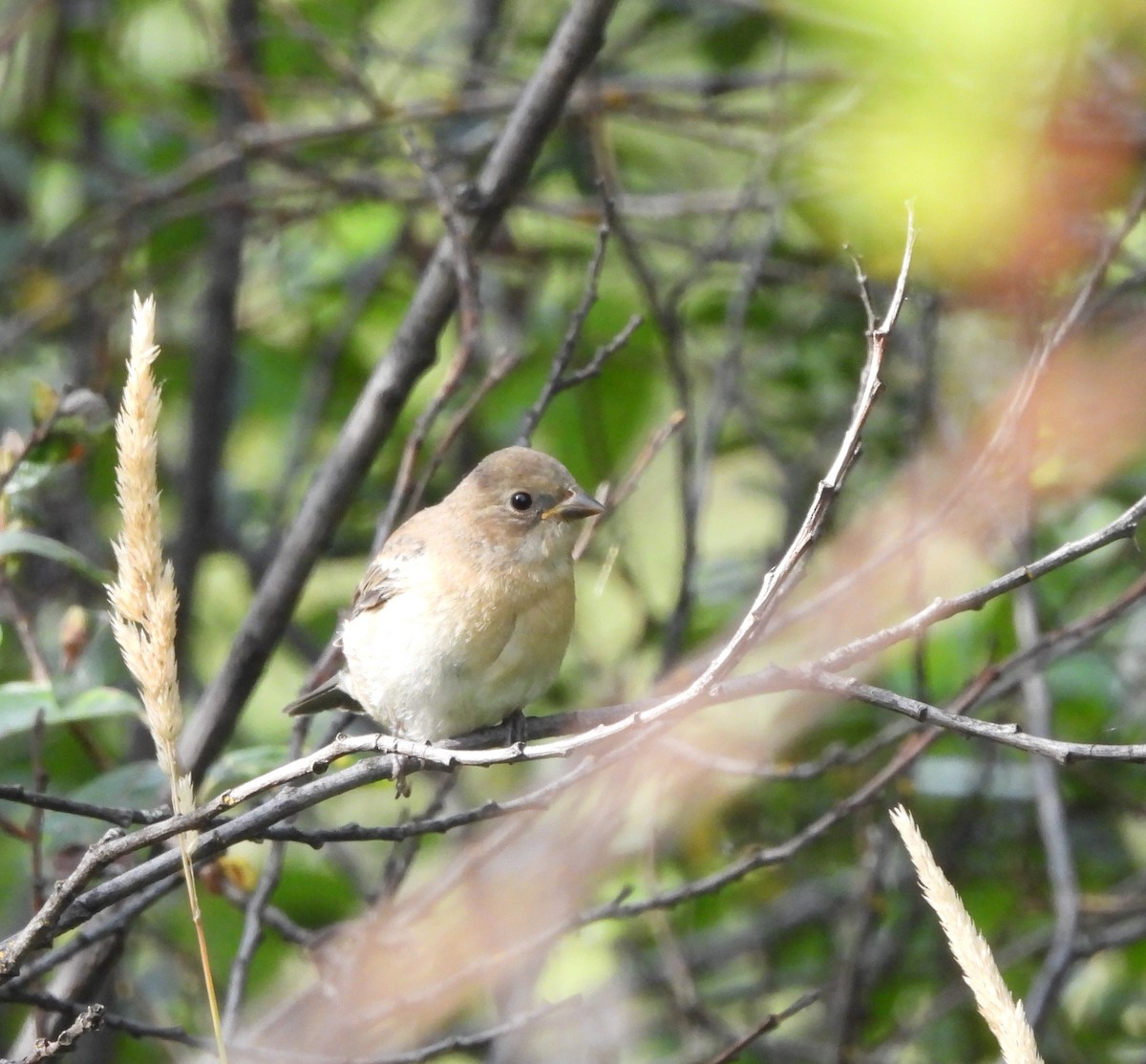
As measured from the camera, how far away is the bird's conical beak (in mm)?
3975

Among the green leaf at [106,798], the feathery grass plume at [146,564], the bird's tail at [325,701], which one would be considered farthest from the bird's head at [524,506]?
the feathery grass plume at [146,564]

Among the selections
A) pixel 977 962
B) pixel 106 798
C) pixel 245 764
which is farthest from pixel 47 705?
→ pixel 977 962

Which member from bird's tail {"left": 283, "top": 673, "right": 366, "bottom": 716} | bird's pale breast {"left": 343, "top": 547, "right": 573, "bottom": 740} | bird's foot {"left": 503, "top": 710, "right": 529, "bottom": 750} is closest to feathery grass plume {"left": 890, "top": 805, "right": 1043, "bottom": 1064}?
bird's foot {"left": 503, "top": 710, "right": 529, "bottom": 750}

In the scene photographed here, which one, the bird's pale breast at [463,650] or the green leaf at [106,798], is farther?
the bird's pale breast at [463,650]

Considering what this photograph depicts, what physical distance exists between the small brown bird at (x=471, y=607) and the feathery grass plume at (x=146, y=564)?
176 centimetres

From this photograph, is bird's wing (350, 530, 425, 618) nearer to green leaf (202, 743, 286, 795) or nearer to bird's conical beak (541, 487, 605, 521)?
bird's conical beak (541, 487, 605, 521)

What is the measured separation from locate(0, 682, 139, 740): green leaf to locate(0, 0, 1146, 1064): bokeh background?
0.05 ft

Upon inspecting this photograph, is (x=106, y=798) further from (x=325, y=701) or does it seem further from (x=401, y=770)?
(x=325, y=701)

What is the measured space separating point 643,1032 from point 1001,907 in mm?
1270

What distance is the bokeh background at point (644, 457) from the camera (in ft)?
12.6

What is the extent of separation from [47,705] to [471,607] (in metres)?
1.09

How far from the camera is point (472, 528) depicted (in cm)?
407

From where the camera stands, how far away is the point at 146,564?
1964 mm

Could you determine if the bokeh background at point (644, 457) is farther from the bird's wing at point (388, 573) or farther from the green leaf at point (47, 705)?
the bird's wing at point (388, 573)
